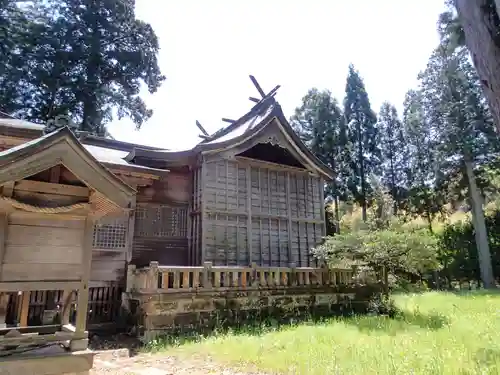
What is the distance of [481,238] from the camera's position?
20703mm

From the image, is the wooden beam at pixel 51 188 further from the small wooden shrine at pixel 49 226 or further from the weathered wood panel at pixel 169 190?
the weathered wood panel at pixel 169 190

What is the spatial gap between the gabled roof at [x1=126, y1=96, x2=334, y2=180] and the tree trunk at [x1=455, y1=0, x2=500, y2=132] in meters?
8.80

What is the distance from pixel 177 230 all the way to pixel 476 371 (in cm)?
922

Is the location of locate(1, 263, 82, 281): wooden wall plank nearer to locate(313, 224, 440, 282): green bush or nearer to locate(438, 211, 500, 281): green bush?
locate(313, 224, 440, 282): green bush

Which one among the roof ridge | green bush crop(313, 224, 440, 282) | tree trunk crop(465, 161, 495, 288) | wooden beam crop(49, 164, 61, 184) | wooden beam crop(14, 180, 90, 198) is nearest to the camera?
wooden beam crop(14, 180, 90, 198)

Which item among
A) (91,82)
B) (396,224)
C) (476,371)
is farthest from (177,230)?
(91,82)

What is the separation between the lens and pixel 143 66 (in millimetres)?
28734

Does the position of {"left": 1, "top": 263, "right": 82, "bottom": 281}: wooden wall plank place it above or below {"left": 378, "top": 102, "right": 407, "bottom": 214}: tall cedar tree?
below

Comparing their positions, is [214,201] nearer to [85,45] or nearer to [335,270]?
[335,270]

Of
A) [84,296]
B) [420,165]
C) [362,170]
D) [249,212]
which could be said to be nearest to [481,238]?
[420,165]

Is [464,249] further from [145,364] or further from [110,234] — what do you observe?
[145,364]

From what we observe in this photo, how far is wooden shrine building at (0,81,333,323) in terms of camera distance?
10.4 metres

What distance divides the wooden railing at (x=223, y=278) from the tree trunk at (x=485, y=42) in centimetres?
732

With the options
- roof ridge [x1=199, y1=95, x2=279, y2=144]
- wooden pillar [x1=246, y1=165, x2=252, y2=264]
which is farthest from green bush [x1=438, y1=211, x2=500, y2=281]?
wooden pillar [x1=246, y1=165, x2=252, y2=264]
